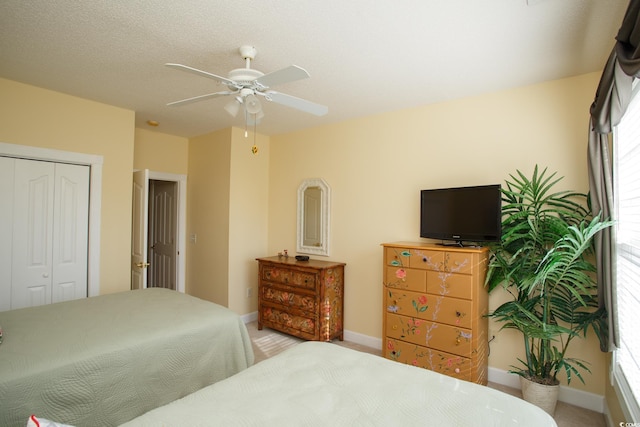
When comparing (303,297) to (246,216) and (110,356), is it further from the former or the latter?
(110,356)

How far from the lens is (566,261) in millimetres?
2203

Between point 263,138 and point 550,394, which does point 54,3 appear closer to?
point 263,138

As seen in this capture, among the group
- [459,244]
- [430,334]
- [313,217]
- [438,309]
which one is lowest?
[430,334]

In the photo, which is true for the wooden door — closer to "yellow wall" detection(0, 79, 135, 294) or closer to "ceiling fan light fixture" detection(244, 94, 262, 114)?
"yellow wall" detection(0, 79, 135, 294)

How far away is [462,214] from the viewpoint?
2777mm

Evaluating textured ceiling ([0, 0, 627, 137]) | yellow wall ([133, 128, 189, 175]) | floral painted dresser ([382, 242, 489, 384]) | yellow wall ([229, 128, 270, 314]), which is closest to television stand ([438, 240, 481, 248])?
floral painted dresser ([382, 242, 489, 384])

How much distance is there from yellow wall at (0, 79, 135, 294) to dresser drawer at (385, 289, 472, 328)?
2.88 meters

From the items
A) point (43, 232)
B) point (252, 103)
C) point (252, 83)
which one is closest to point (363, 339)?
point (252, 103)

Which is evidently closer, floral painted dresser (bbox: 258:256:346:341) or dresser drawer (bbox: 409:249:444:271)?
dresser drawer (bbox: 409:249:444:271)

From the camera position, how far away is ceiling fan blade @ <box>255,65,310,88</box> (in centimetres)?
170

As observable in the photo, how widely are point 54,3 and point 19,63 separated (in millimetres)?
1107

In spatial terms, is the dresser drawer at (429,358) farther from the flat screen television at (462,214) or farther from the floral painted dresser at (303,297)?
the flat screen television at (462,214)

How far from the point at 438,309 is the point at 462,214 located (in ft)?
2.78

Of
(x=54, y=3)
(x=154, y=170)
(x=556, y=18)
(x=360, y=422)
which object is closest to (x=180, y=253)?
(x=154, y=170)
